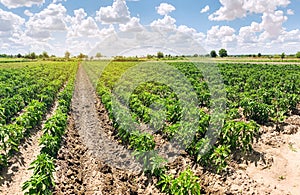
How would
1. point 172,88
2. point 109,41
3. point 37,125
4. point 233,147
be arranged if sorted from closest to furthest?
1. point 233,147
2. point 37,125
3. point 109,41
4. point 172,88

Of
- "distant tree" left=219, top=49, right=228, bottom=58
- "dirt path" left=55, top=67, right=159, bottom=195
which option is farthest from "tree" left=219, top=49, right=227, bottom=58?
"dirt path" left=55, top=67, right=159, bottom=195

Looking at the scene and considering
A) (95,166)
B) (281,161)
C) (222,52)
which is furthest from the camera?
(222,52)

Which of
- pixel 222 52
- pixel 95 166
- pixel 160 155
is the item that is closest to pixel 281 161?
pixel 160 155

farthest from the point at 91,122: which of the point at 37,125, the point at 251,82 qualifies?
the point at 251,82

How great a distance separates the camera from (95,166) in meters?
7.73

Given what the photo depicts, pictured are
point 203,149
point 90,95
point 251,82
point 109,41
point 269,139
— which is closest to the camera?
point 203,149

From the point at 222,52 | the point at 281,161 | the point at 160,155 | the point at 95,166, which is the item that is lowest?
the point at 95,166

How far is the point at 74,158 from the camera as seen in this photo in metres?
8.39

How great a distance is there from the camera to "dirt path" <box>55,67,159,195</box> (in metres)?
6.62

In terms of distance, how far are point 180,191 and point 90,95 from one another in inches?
589

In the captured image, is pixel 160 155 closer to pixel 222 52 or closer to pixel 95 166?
pixel 95 166

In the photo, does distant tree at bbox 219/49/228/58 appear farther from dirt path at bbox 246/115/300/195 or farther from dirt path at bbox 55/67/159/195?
dirt path at bbox 246/115/300/195

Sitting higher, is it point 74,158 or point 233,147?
point 233,147

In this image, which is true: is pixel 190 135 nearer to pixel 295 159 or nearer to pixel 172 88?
pixel 295 159
